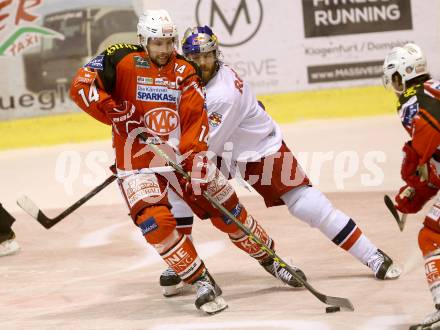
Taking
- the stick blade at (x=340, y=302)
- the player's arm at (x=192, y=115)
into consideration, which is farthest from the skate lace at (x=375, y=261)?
the player's arm at (x=192, y=115)

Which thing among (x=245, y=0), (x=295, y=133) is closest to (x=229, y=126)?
(x=295, y=133)

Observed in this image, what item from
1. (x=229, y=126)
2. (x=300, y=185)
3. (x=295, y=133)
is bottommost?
(x=295, y=133)

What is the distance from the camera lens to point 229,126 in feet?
18.1

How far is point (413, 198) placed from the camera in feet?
15.6

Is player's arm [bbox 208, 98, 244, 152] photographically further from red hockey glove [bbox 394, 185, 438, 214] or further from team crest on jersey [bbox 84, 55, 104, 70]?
red hockey glove [bbox 394, 185, 438, 214]

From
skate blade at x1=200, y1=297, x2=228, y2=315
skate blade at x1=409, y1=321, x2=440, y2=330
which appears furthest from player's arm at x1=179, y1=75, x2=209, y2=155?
skate blade at x1=409, y1=321, x2=440, y2=330

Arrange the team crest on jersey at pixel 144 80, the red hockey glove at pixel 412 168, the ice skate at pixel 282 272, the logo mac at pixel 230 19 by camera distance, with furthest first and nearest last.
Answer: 1. the logo mac at pixel 230 19
2. the ice skate at pixel 282 272
3. the team crest on jersey at pixel 144 80
4. the red hockey glove at pixel 412 168

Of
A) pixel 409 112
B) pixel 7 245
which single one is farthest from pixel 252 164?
pixel 7 245

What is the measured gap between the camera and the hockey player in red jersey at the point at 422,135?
13.7 feet

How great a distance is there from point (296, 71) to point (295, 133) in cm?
90

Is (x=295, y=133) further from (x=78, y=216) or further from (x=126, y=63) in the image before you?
(x=126, y=63)

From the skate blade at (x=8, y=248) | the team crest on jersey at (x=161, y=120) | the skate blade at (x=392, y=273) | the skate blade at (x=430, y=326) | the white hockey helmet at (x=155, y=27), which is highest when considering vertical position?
the white hockey helmet at (x=155, y=27)

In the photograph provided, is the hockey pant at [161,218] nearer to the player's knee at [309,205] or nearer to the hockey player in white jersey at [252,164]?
the hockey player in white jersey at [252,164]

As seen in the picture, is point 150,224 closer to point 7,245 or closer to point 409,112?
point 409,112
